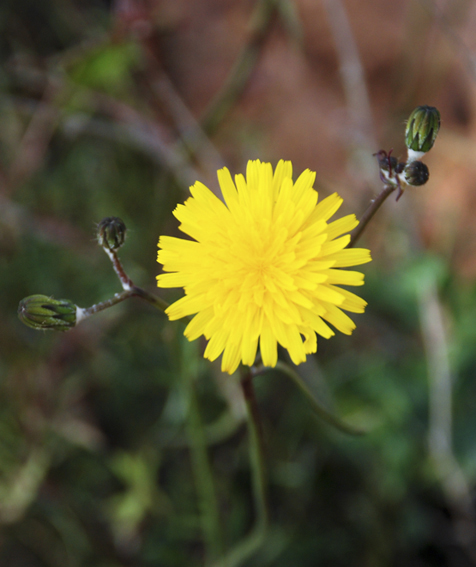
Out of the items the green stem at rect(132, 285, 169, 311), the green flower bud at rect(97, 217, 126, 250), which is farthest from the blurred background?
the green flower bud at rect(97, 217, 126, 250)

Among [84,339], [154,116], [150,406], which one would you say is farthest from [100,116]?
[150,406]

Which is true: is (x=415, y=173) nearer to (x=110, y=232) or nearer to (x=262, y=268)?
(x=262, y=268)

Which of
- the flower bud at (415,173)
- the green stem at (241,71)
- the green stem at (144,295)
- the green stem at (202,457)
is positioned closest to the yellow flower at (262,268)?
the green stem at (144,295)

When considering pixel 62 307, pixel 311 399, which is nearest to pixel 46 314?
pixel 62 307

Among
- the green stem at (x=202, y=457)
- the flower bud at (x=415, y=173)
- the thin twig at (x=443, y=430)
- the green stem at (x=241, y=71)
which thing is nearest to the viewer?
the flower bud at (x=415, y=173)

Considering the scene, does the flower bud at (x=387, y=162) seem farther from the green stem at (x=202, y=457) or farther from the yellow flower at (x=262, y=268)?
the green stem at (x=202, y=457)
